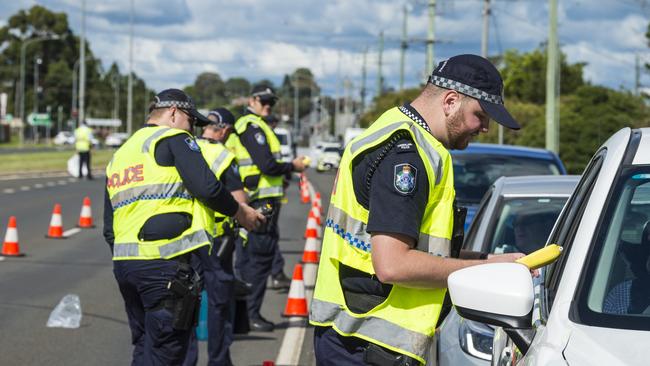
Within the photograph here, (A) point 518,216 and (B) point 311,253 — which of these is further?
(B) point 311,253

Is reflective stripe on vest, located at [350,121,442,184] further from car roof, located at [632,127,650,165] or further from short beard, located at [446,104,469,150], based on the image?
car roof, located at [632,127,650,165]

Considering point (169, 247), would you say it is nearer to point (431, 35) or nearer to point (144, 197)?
point (144, 197)

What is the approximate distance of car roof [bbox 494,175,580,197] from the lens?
720cm

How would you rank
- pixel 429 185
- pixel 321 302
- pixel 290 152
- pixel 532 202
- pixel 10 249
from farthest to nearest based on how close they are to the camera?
pixel 290 152
pixel 10 249
pixel 532 202
pixel 321 302
pixel 429 185

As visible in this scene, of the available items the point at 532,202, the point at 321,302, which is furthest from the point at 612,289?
the point at 532,202

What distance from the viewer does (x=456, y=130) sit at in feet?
12.6

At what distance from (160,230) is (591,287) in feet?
10.6

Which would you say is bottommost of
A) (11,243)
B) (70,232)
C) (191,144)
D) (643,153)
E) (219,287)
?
(70,232)

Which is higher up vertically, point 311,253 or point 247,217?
point 247,217

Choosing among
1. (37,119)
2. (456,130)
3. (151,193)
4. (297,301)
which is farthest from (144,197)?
(37,119)

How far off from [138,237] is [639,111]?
102ft

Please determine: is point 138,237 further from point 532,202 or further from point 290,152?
point 290,152

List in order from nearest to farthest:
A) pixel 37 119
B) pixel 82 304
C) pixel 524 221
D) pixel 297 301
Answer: pixel 524 221
pixel 297 301
pixel 82 304
pixel 37 119

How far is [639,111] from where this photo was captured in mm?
35219
